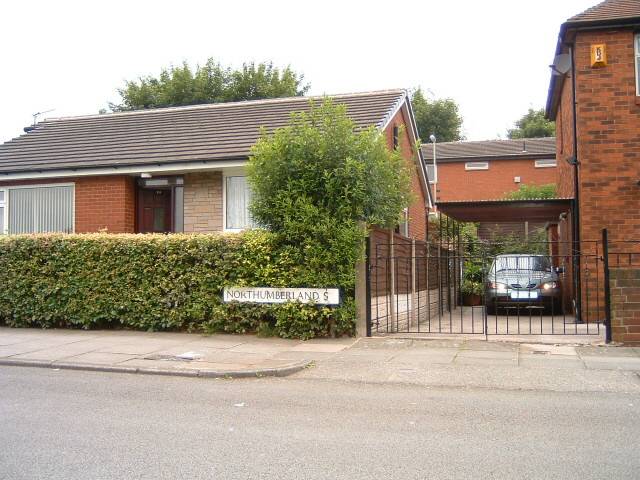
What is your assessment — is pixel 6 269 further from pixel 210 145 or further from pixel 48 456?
pixel 48 456

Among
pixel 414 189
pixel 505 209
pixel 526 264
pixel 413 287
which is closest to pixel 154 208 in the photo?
pixel 413 287

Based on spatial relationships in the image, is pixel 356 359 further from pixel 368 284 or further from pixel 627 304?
pixel 627 304

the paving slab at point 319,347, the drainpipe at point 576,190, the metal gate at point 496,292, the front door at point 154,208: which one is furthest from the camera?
the front door at point 154,208

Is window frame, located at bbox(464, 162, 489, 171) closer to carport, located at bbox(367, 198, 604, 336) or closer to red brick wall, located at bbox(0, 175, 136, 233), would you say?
carport, located at bbox(367, 198, 604, 336)

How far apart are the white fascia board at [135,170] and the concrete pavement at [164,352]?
14.3ft

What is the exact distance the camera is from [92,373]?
29.3 feet

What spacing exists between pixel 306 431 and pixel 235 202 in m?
9.91

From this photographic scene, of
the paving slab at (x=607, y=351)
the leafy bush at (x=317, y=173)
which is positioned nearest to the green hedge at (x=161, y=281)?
the leafy bush at (x=317, y=173)

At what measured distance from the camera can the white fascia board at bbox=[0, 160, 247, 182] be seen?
14656 millimetres

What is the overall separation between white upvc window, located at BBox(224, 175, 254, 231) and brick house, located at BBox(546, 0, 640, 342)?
7541 mm

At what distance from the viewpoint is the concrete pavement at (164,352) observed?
891 centimetres

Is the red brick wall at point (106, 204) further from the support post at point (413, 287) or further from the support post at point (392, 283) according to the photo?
the support post at point (413, 287)

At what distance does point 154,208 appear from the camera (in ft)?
53.5

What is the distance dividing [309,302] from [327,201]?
185 cm
